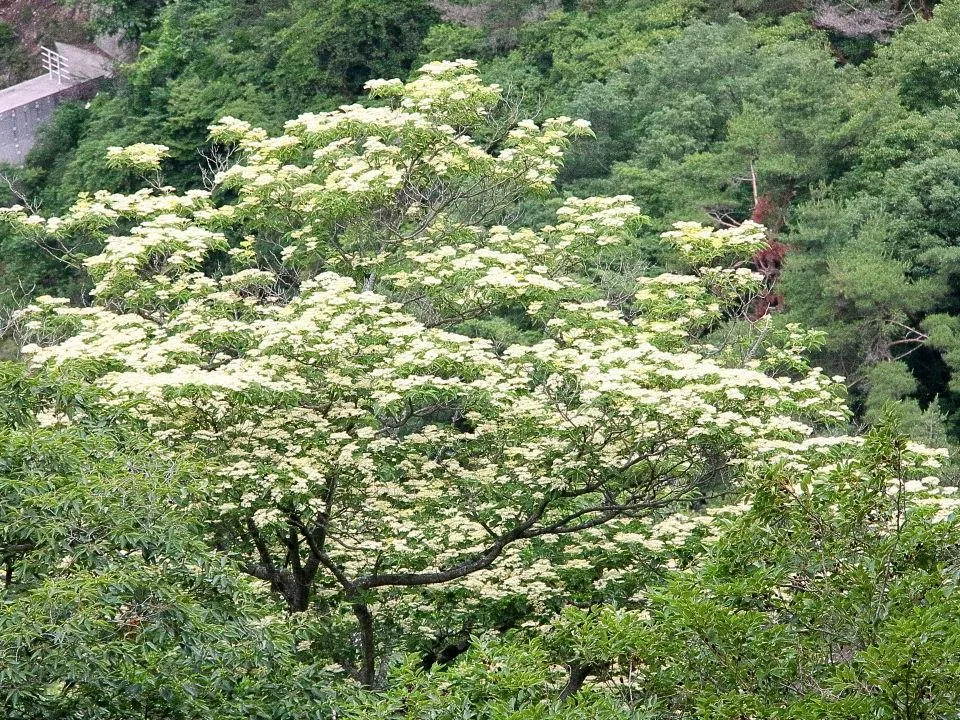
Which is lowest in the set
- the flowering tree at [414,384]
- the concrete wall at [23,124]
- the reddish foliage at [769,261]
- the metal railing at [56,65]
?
the reddish foliage at [769,261]

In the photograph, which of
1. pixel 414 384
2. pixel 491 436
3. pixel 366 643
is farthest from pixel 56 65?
pixel 414 384

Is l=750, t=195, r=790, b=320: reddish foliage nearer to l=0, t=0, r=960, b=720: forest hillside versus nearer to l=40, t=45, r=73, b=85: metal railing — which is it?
l=0, t=0, r=960, b=720: forest hillside

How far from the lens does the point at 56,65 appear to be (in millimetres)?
35719

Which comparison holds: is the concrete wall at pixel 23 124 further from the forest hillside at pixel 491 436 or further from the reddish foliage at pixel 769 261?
the reddish foliage at pixel 769 261

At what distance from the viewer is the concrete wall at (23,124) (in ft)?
107

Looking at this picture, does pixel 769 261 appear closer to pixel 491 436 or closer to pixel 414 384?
pixel 491 436

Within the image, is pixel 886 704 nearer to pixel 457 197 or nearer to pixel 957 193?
pixel 457 197

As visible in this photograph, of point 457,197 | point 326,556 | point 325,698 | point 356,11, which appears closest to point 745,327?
point 457,197

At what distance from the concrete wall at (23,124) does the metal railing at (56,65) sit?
121cm

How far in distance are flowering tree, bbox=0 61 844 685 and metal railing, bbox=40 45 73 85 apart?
972 inches

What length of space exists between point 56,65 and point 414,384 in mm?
30206

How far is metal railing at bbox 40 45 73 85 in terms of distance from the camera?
3484 cm

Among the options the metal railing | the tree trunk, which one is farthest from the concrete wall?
the tree trunk

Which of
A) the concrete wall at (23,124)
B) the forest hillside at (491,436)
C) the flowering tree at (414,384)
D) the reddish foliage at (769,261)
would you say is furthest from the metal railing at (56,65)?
the flowering tree at (414,384)
